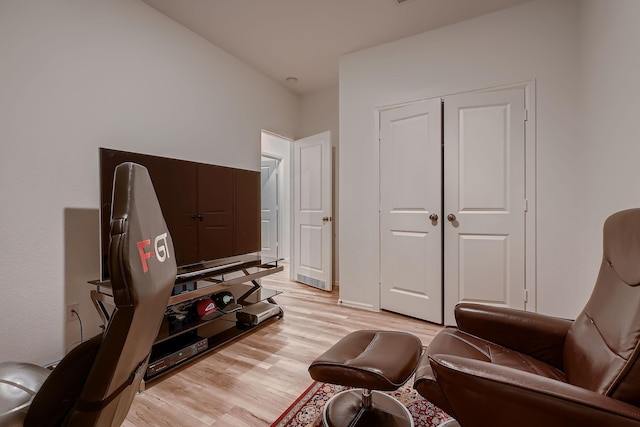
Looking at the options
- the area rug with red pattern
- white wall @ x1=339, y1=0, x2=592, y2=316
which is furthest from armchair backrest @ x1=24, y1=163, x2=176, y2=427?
Result: white wall @ x1=339, y1=0, x2=592, y2=316

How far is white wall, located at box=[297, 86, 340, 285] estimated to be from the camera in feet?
14.2

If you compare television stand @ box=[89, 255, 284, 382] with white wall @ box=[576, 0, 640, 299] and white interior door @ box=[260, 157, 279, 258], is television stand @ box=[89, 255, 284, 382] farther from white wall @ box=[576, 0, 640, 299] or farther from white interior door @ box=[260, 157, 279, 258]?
white interior door @ box=[260, 157, 279, 258]

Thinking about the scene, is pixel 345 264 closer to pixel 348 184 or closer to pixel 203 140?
pixel 348 184

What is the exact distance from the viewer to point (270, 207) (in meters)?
6.11

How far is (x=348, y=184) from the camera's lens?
3.45m

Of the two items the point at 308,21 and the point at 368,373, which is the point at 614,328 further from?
the point at 308,21

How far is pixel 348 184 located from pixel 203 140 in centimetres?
160

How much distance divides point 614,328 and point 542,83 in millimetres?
2270

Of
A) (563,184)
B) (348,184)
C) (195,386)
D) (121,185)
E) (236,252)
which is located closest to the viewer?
(121,185)

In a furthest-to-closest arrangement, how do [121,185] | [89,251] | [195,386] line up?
[89,251] < [195,386] < [121,185]

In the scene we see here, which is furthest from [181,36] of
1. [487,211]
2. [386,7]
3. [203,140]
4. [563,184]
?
[563,184]

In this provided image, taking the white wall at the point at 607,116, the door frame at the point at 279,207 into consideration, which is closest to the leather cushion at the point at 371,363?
the white wall at the point at 607,116

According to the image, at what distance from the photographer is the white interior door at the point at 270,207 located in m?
5.93

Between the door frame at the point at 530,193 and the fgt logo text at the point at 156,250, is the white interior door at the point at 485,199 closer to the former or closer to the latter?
the door frame at the point at 530,193
